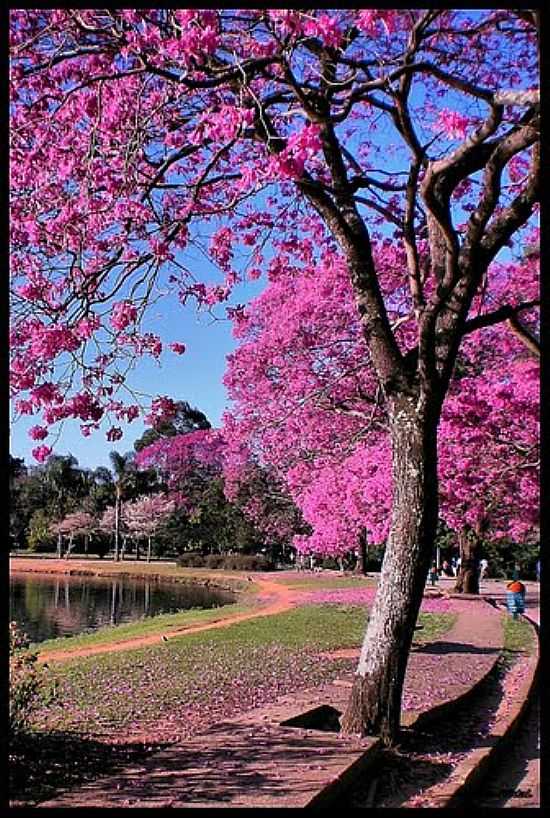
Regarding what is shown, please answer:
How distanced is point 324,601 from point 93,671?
32.7ft

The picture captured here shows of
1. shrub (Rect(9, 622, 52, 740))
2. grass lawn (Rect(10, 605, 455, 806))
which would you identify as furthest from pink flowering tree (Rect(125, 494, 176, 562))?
shrub (Rect(9, 622, 52, 740))

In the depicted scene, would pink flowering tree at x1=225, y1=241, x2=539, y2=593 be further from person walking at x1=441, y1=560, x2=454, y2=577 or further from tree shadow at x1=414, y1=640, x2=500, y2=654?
person walking at x1=441, y1=560, x2=454, y2=577

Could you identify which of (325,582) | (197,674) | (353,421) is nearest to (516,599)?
(353,421)

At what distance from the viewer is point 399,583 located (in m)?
5.80

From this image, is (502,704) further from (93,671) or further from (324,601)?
(324,601)

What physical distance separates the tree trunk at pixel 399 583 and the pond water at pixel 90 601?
12265mm

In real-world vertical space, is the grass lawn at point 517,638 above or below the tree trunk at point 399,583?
below

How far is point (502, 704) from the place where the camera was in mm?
7848

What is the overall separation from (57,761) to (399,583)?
8.24ft

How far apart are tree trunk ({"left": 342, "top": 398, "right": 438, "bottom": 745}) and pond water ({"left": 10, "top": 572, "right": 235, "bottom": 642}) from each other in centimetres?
1226

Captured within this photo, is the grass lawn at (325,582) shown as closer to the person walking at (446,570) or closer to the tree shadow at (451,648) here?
the person walking at (446,570)

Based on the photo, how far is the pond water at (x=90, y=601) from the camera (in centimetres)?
1952

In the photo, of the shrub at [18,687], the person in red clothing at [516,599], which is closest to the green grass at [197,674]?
the shrub at [18,687]
